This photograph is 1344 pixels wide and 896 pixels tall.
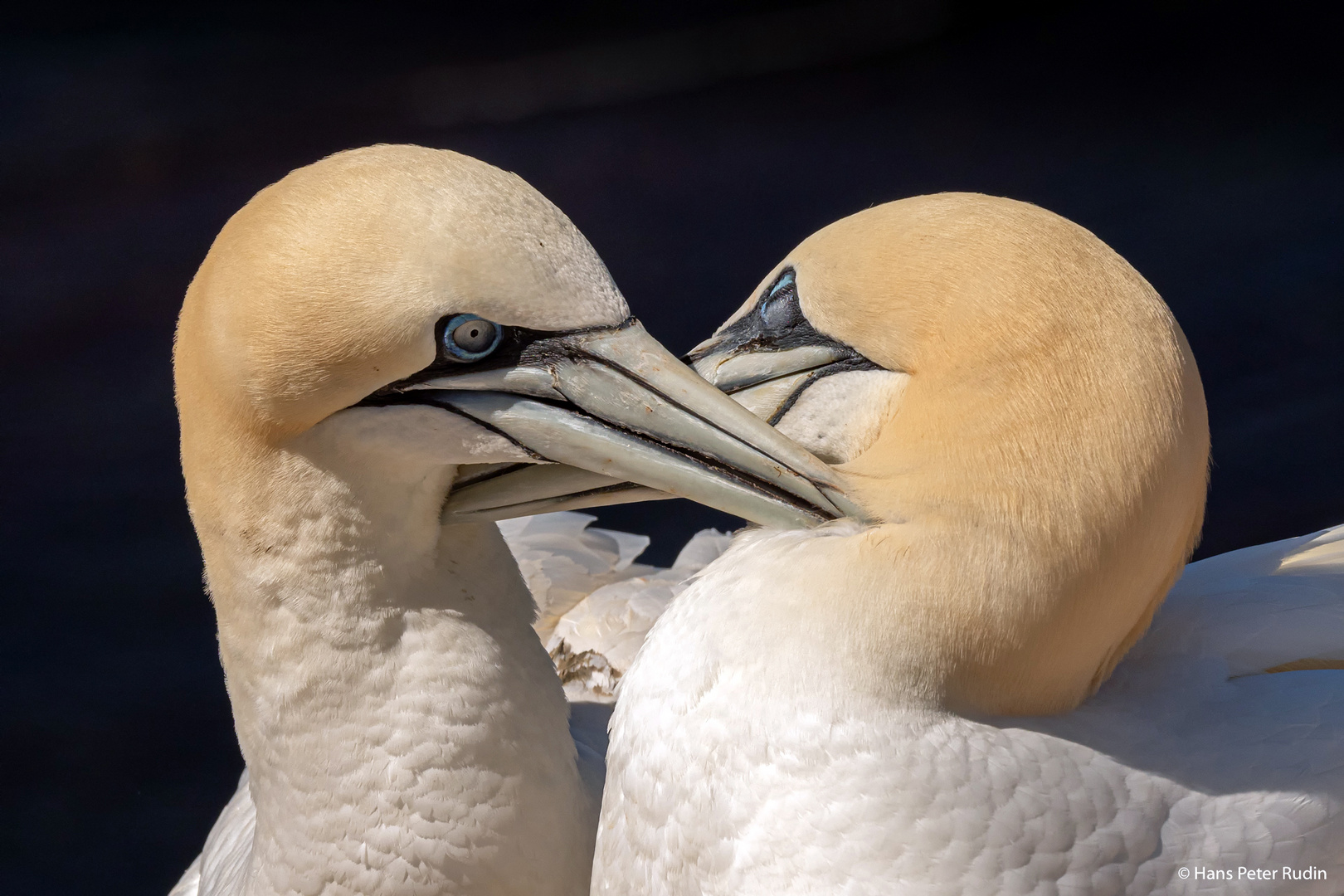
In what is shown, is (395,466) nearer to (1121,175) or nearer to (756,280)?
(756,280)

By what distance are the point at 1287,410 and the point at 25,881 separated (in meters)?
4.96

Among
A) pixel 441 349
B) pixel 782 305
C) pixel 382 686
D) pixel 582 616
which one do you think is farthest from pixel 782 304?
pixel 582 616

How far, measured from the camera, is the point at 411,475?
215cm

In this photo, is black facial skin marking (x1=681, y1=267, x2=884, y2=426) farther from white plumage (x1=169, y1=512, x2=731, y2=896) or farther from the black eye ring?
white plumage (x1=169, y1=512, x2=731, y2=896)

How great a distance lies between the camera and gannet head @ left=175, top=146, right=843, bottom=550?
194cm

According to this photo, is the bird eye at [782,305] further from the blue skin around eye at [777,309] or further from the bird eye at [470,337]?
the bird eye at [470,337]

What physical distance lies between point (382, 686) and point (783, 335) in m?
0.88

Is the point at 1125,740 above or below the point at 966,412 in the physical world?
below

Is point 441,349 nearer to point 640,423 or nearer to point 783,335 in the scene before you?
point 640,423


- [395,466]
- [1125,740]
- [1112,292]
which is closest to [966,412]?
[1112,292]

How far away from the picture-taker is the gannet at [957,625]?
1909 millimetres

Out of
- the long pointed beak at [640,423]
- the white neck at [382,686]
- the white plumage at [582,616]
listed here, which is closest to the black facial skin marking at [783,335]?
the long pointed beak at [640,423]

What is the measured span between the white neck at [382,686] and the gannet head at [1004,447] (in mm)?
640

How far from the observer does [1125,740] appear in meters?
2.15
